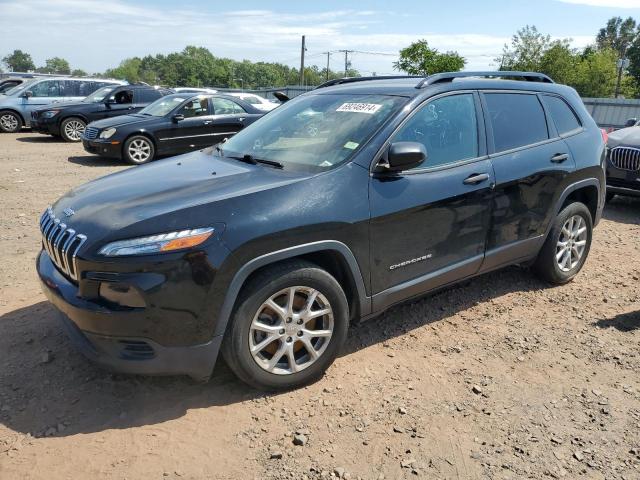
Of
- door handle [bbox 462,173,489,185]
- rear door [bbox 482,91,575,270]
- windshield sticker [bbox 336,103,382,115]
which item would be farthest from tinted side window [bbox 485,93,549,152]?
windshield sticker [bbox 336,103,382,115]

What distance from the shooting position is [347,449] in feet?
8.63

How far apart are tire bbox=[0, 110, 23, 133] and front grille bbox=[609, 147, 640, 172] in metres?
16.8

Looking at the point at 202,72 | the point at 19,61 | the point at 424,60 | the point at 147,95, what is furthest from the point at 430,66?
the point at 19,61

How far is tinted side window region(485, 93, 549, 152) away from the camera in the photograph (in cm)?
395

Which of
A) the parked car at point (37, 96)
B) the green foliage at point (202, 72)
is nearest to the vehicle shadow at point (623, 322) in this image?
the parked car at point (37, 96)

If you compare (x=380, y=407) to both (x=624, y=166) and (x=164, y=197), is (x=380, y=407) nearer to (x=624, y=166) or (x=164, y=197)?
(x=164, y=197)

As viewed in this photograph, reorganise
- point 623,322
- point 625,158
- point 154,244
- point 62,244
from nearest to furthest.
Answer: point 154,244 → point 62,244 → point 623,322 → point 625,158

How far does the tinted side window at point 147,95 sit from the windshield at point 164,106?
2907 mm

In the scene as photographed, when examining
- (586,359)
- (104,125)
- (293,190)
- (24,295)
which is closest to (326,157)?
(293,190)

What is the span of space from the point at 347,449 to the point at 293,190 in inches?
55.4

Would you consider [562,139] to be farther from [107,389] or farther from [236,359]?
[107,389]

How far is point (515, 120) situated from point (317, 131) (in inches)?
65.8

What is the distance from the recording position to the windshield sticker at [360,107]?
3.50 meters

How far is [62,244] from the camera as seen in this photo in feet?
9.23
